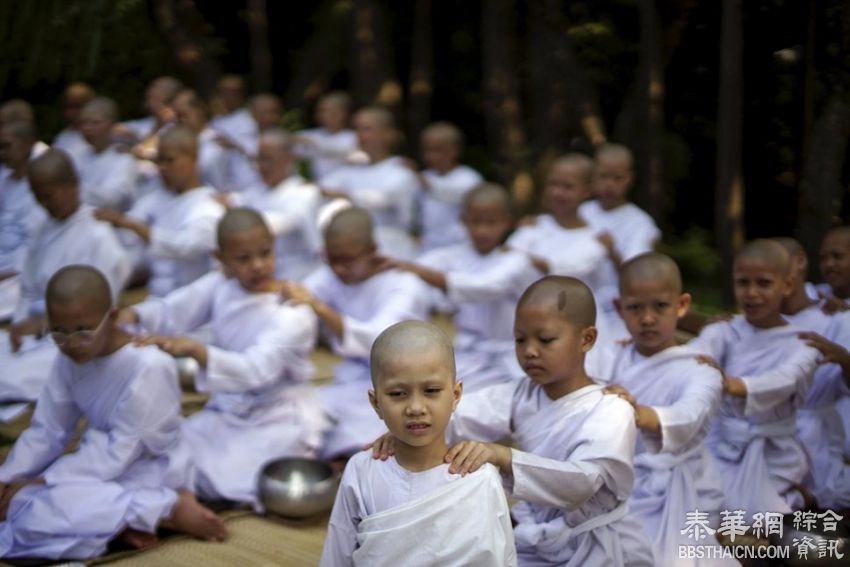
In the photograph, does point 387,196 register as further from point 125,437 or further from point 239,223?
point 125,437

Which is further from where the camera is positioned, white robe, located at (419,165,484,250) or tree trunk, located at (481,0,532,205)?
tree trunk, located at (481,0,532,205)

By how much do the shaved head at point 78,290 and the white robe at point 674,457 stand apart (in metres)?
2.18

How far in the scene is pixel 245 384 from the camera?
5434 millimetres

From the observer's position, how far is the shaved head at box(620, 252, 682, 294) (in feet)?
14.9

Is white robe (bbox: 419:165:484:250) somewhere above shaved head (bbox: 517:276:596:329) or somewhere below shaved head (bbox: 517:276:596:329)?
above

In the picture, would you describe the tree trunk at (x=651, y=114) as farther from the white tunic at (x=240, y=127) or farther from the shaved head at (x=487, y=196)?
the white tunic at (x=240, y=127)

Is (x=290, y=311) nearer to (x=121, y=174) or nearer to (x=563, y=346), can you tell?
(x=563, y=346)

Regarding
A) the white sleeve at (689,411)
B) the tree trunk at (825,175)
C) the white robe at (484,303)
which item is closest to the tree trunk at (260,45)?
the white robe at (484,303)

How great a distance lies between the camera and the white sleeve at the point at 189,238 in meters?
7.46

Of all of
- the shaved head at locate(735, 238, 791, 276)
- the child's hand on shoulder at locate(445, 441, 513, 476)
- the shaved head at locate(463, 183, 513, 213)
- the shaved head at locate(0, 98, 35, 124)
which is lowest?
the child's hand on shoulder at locate(445, 441, 513, 476)

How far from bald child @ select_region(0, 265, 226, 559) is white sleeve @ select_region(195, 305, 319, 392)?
0.44m

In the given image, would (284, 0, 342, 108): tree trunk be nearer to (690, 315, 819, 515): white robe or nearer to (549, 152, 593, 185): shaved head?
(549, 152, 593, 185): shaved head

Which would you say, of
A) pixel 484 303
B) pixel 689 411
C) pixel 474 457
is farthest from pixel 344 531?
pixel 484 303

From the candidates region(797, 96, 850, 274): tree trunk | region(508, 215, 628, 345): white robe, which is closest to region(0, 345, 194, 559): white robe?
A: region(508, 215, 628, 345): white robe
